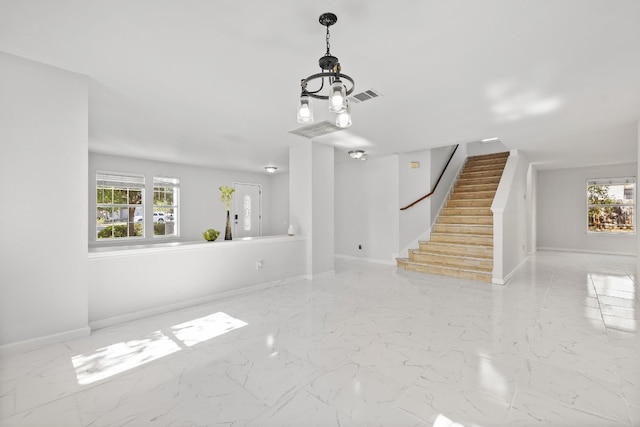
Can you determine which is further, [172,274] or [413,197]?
[413,197]

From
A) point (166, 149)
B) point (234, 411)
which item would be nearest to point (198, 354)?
point (234, 411)

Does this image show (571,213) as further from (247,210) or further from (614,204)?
(247,210)

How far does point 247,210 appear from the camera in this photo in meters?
9.19

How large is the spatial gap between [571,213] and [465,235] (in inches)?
207

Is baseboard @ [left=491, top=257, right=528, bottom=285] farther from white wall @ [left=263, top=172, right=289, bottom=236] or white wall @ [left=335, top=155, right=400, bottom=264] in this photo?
white wall @ [left=263, top=172, right=289, bottom=236]

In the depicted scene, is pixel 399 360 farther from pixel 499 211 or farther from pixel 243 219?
pixel 243 219

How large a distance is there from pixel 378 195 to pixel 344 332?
4.58m

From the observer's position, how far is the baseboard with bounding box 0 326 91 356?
2389mm

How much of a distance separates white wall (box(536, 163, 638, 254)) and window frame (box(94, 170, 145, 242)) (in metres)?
11.3

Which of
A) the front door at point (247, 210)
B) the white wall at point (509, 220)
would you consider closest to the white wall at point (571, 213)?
the white wall at point (509, 220)

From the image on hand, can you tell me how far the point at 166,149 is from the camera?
19.3 feet

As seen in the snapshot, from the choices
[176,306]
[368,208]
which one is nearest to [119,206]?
[176,306]

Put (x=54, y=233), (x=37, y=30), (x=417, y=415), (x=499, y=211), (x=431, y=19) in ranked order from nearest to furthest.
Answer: (x=417, y=415) < (x=431, y=19) < (x=37, y=30) < (x=54, y=233) < (x=499, y=211)

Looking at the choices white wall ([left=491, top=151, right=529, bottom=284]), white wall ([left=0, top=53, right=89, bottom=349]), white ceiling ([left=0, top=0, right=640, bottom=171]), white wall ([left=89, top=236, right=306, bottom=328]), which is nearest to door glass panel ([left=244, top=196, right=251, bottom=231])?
white wall ([left=89, top=236, right=306, bottom=328])
